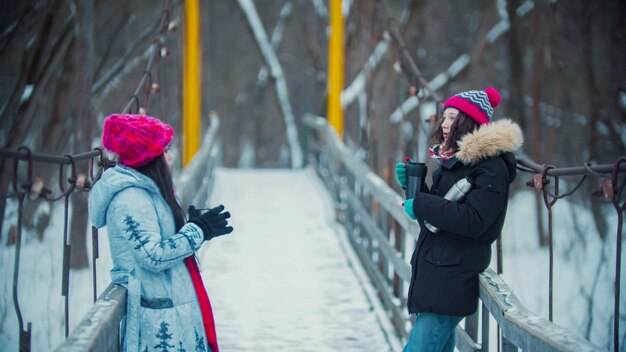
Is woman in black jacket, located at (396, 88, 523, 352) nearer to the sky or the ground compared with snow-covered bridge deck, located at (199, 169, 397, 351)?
nearer to the sky

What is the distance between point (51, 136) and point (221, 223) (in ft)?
17.5

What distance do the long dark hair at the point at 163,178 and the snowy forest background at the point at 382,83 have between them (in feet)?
7.66

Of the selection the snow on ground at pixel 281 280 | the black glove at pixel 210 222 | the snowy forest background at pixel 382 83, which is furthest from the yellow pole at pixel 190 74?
the black glove at pixel 210 222

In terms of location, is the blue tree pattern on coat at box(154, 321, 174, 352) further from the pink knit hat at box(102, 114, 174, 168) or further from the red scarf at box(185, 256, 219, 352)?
the pink knit hat at box(102, 114, 174, 168)

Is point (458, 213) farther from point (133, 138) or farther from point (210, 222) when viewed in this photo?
point (133, 138)

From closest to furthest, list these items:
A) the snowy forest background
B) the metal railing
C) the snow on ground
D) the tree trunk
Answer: the metal railing
the snow on ground
the snowy forest background
the tree trunk

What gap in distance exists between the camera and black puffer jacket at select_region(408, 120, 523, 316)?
2.81m

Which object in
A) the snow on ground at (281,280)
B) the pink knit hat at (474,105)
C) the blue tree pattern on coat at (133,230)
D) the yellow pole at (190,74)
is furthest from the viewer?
the yellow pole at (190,74)

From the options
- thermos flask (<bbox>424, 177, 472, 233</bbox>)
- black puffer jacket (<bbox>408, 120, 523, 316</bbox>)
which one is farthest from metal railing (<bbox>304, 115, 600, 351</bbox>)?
thermos flask (<bbox>424, 177, 472, 233</bbox>)

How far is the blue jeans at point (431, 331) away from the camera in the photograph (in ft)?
9.96

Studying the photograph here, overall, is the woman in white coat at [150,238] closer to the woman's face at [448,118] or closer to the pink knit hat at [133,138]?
the pink knit hat at [133,138]

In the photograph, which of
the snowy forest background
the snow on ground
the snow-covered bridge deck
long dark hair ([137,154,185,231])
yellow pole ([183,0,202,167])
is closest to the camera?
long dark hair ([137,154,185,231])

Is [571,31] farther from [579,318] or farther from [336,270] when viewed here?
[336,270]

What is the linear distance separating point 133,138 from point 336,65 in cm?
704
